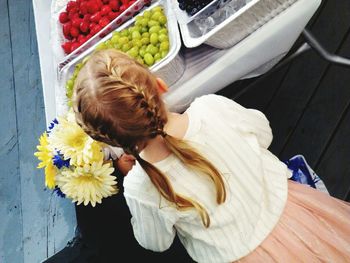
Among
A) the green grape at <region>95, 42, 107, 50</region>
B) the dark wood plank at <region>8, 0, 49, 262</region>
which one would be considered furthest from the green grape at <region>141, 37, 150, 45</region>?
the dark wood plank at <region>8, 0, 49, 262</region>

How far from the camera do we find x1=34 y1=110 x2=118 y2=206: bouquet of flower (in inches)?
44.2

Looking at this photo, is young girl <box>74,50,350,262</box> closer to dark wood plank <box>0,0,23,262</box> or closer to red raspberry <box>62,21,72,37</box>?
red raspberry <box>62,21,72,37</box>

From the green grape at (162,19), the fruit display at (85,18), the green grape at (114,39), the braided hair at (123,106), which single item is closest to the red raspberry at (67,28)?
the fruit display at (85,18)

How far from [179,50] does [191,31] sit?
7 cm

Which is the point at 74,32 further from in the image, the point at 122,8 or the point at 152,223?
the point at 152,223

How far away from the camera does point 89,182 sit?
1.15 metres

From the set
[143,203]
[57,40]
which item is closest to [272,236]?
[143,203]

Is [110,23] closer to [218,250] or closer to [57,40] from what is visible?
[57,40]

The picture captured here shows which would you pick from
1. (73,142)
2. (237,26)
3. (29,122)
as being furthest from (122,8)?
(29,122)

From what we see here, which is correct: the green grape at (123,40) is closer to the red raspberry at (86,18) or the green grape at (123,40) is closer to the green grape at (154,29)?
the green grape at (154,29)

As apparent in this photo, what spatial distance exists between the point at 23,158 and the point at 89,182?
0.86 meters

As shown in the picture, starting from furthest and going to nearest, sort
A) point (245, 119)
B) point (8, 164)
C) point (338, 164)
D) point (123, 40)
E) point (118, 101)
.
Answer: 1. point (8, 164)
2. point (338, 164)
3. point (123, 40)
4. point (245, 119)
5. point (118, 101)

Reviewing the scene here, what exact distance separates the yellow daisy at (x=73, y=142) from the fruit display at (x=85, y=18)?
0.39 meters

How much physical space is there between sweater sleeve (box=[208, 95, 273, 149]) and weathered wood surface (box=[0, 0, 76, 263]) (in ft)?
2.93
